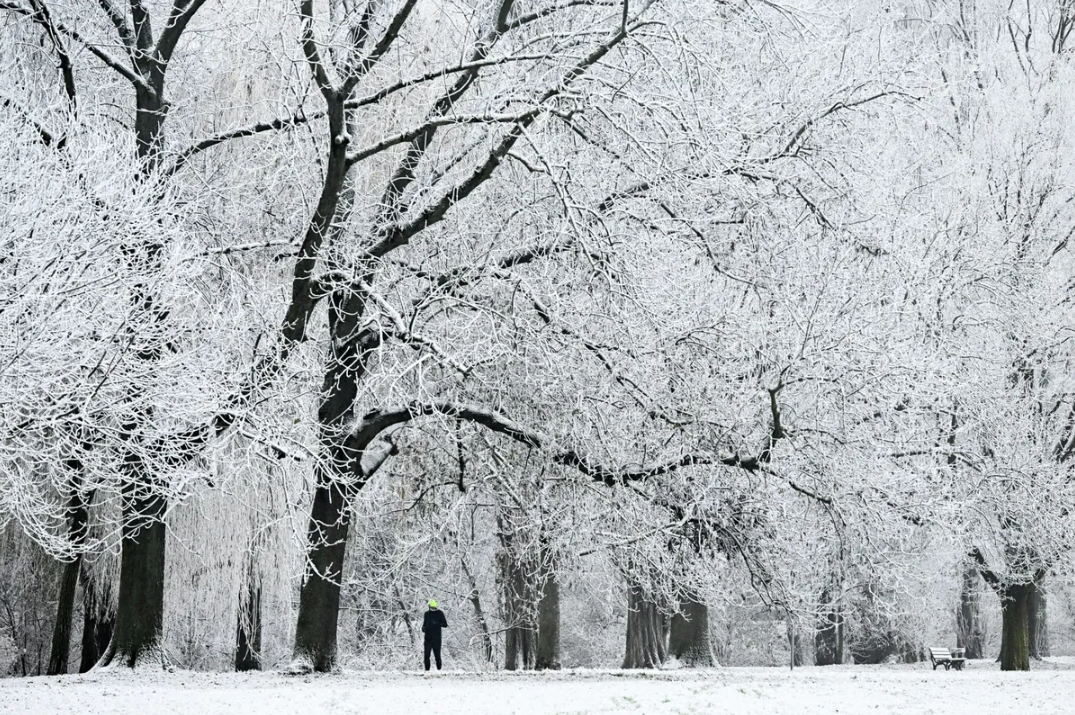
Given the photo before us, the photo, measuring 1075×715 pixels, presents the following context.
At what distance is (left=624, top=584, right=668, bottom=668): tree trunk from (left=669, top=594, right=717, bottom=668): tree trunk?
576 cm

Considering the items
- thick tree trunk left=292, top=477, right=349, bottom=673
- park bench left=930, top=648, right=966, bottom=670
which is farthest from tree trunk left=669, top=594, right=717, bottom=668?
thick tree trunk left=292, top=477, right=349, bottom=673

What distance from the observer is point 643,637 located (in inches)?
1101

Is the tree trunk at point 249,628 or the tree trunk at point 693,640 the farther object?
the tree trunk at point 693,640

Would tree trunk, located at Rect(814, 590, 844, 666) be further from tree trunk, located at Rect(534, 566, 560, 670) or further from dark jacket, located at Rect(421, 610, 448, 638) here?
dark jacket, located at Rect(421, 610, 448, 638)

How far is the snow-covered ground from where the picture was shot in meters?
9.26

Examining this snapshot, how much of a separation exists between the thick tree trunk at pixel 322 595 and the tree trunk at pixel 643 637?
494 inches

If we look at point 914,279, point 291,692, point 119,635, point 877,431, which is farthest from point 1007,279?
point 119,635

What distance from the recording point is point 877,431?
40.4 ft

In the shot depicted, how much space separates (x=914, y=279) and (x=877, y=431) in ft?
6.27

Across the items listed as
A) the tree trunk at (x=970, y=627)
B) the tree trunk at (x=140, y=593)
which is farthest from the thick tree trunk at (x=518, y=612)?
the tree trunk at (x=970, y=627)

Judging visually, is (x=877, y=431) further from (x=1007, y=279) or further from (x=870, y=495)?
(x=1007, y=279)

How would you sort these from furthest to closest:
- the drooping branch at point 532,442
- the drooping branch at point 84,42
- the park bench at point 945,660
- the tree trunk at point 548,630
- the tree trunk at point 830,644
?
1. the tree trunk at point 830,644
2. the park bench at point 945,660
3. the tree trunk at point 548,630
4. the drooping branch at point 532,442
5. the drooping branch at point 84,42

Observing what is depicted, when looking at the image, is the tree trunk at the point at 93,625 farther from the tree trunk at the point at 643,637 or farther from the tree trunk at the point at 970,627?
the tree trunk at the point at 970,627

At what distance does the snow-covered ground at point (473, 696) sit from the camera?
9.26 metres
